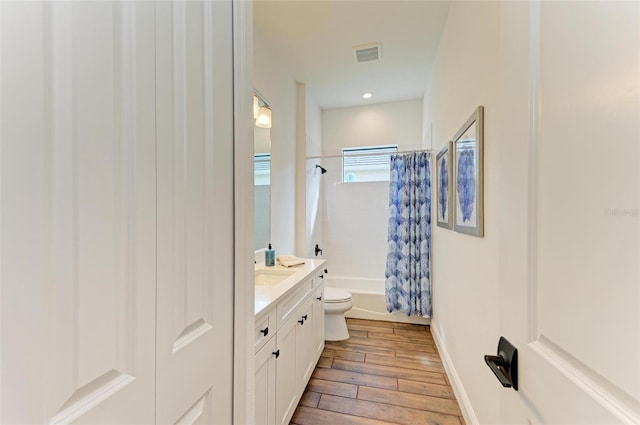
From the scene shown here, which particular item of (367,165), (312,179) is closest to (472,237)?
(312,179)

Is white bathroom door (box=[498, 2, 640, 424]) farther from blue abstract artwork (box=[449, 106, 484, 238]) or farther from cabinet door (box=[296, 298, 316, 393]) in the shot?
cabinet door (box=[296, 298, 316, 393])

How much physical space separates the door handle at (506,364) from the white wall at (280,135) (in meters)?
2.05

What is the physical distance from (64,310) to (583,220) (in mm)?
797

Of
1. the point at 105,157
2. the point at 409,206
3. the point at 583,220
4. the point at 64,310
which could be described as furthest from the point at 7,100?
the point at 409,206

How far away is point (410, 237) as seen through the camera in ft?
10.3

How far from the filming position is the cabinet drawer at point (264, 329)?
118 cm

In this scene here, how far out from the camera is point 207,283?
0.72 m

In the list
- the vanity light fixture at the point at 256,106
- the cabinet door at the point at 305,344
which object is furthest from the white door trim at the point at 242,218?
the vanity light fixture at the point at 256,106

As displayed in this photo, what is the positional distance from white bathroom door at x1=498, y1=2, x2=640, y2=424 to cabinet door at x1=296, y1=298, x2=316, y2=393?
1.34 meters

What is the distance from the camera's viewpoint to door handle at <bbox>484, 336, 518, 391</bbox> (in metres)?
0.61

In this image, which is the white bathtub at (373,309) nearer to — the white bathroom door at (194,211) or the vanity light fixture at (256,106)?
the vanity light fixture at (256,106)

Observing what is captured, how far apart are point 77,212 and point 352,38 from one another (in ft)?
8.56

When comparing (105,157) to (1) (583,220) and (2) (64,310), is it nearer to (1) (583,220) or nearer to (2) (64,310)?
(2) (64,310)

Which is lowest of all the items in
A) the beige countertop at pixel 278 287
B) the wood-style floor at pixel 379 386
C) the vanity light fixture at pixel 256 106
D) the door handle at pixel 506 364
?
the wood-style floor at pixel 379 386
